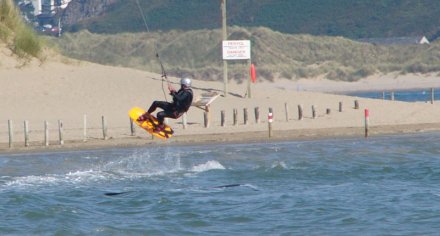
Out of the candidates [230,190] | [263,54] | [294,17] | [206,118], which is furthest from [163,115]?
[294,17]

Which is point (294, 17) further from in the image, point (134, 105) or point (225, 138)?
point (225, 138)

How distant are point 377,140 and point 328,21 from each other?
243 feet

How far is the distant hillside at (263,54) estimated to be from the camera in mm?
74375

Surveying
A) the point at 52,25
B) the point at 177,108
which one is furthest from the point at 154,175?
the point at 52,25

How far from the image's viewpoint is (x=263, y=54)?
267ft

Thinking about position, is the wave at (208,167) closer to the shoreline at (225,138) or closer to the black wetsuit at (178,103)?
the black wetsuit at (178,103)

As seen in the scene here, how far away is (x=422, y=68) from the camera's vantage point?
74.7 metres

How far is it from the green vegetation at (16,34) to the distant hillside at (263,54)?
27.9 metres

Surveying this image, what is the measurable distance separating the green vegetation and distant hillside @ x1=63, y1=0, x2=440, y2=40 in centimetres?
5845

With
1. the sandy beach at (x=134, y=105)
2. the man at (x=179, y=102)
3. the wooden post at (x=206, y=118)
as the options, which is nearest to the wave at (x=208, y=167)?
the man at (x=179, y=102)

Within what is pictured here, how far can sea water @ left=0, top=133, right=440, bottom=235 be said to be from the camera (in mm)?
17547

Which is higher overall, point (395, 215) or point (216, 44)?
point (216, 44)

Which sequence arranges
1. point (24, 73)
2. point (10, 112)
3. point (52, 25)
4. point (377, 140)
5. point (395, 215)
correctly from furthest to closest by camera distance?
1. point (52, 25)
2. point (24, 73)
3. point (10, 112)
4. point (377, 140)
5. point (395, 215)

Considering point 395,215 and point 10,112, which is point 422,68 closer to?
point 10,112
